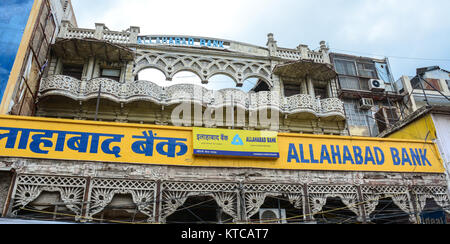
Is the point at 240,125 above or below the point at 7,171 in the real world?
above

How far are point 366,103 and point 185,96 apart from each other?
471 inches

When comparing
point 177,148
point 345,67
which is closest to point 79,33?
point 177,148

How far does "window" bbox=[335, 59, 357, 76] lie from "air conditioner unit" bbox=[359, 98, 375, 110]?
84.5 inches

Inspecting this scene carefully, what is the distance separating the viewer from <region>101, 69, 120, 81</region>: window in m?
18.9

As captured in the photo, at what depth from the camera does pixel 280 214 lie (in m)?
11.1

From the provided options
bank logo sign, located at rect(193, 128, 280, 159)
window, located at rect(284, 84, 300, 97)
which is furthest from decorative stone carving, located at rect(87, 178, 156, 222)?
window, located at rect(284, 84, 300, 97)

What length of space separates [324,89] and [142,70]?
11.7m

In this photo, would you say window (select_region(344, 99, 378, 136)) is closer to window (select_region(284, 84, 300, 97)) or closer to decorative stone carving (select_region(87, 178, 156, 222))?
window (select_region(284, 84, 300, 97))

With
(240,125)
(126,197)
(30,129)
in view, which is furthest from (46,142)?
(240,125)

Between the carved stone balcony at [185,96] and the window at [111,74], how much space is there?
156 cm

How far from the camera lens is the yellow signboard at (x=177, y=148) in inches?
402

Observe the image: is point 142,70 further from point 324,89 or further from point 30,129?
point 324,89
